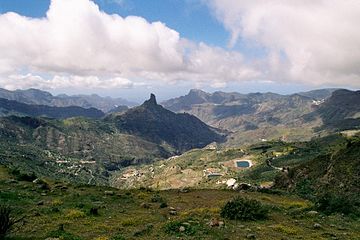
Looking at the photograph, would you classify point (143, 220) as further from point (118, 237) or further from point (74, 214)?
point (118, 237)

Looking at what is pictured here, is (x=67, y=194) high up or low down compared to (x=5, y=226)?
down

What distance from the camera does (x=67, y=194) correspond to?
37875mm

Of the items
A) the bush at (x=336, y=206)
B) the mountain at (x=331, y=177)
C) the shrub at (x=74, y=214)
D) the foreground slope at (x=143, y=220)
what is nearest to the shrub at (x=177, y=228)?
the foreground slope at (x=143, y=220)

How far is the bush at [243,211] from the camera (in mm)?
27141

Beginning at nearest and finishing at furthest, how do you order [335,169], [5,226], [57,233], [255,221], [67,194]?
[5,226] < [57,233] < [255,221] < [67,194] < [335,169]

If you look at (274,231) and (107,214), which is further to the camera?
(107,214)

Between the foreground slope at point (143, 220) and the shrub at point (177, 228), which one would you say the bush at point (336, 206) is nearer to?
the foreground slope at point (143, 220)

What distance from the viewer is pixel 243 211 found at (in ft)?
89.9

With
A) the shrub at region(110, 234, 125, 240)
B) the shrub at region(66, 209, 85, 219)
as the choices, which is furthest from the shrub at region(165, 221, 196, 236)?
the shrub at region(66, 209, 85, 219)

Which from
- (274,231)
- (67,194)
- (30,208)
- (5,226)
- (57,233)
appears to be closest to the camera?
(5,226)

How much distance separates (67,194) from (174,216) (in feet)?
47.9

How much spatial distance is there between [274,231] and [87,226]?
40.6ft

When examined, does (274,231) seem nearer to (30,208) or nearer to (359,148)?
(30,208)

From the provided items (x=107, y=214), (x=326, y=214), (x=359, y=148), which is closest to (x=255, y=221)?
(x=326, y=214)
